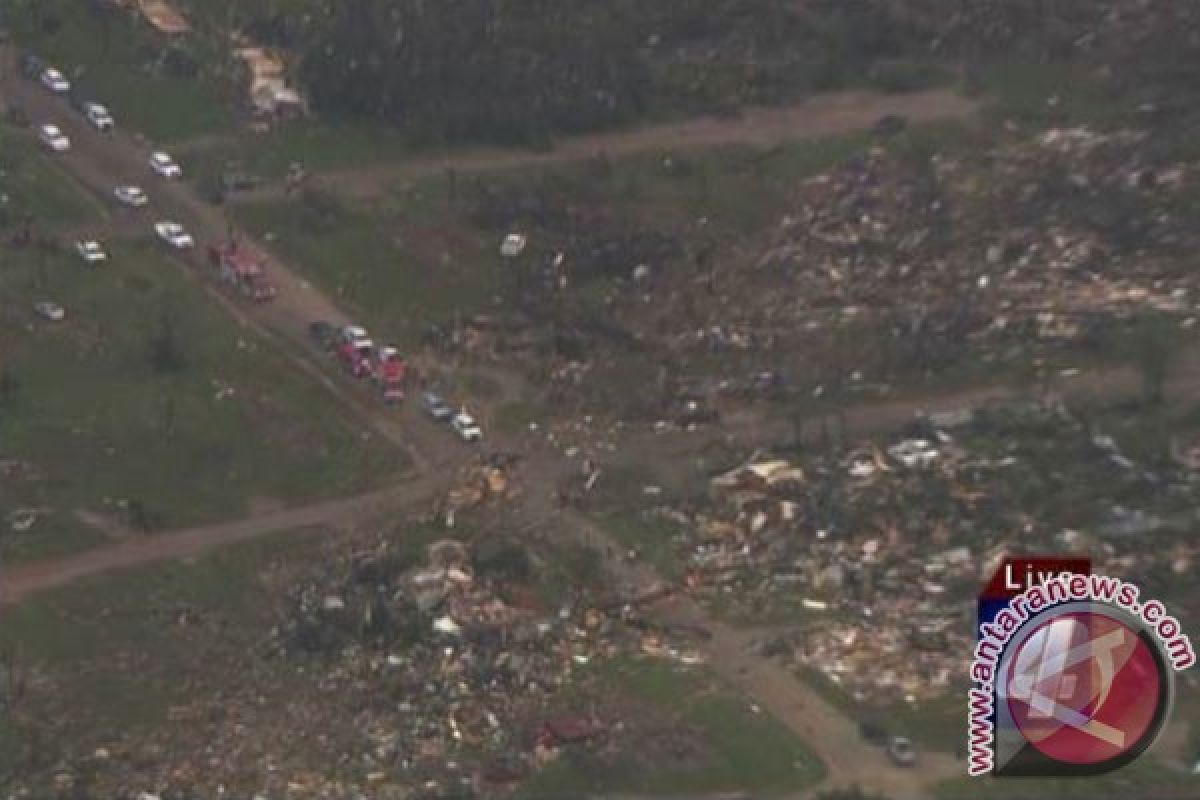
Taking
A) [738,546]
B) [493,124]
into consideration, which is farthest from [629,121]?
[738,546]

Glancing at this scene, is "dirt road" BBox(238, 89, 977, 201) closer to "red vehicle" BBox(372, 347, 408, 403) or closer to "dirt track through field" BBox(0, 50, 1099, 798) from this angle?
"dirt track through field" BBox(0, 50, 1099, 798)

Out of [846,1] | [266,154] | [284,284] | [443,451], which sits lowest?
[443,451]

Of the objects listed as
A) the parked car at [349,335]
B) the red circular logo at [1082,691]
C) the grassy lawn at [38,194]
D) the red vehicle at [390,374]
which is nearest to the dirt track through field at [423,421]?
the red vehicle at [390,374]

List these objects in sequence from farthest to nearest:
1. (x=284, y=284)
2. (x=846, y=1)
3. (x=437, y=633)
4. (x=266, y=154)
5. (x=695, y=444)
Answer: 1. (x=846, y=1)
2. (x=266, y=154)
3. (x=284, y=284)
4. (x=695, y=444)
5. (x=437, y=633)

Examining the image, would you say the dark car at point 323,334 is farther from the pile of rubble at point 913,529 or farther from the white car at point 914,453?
the white car at point 914,453

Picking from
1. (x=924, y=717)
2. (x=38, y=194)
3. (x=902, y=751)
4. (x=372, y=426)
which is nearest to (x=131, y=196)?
(x=38, y=194)

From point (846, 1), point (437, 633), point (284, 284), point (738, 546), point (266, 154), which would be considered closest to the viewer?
point (437, 633)

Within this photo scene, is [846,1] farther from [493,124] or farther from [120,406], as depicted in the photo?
[120,406]
